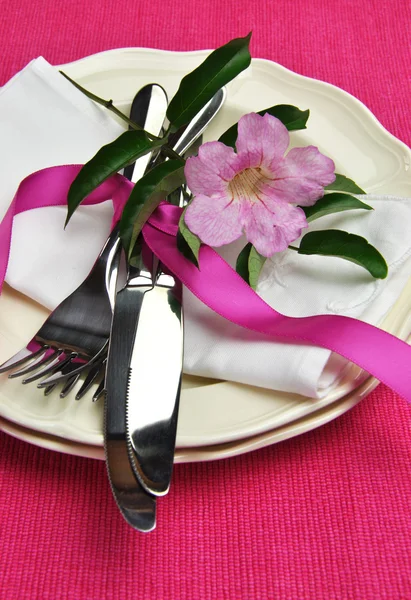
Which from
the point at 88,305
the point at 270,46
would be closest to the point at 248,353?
the point at 88,305

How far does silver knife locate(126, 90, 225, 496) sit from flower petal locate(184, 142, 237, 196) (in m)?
0.09

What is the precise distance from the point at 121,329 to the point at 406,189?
0.30 meters

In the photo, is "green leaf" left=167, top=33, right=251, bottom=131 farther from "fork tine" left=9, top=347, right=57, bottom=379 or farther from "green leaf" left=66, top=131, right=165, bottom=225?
"fork tine" left=9, top=347, right=57, bottom=379

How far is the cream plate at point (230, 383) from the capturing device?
1.57 feet

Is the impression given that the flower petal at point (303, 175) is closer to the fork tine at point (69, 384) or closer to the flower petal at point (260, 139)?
the flower petal at point (260, 139)

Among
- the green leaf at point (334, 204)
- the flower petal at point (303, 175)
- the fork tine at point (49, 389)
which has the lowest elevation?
the fork tine at point (49, 389)

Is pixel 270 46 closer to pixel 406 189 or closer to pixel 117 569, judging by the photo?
pixel 406 189

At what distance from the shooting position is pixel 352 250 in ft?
1.64

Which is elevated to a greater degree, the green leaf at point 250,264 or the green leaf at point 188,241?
the green leaf at point 188,241

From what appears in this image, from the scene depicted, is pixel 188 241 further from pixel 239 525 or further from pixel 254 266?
pixel 239 525

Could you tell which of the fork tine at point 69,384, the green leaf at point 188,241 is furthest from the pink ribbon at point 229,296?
the fork tine at point 69,384

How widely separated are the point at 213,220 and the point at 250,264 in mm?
53

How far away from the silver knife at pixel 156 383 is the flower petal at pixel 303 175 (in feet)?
0.39

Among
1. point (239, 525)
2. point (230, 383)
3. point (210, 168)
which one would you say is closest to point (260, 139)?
point (210, 168)
